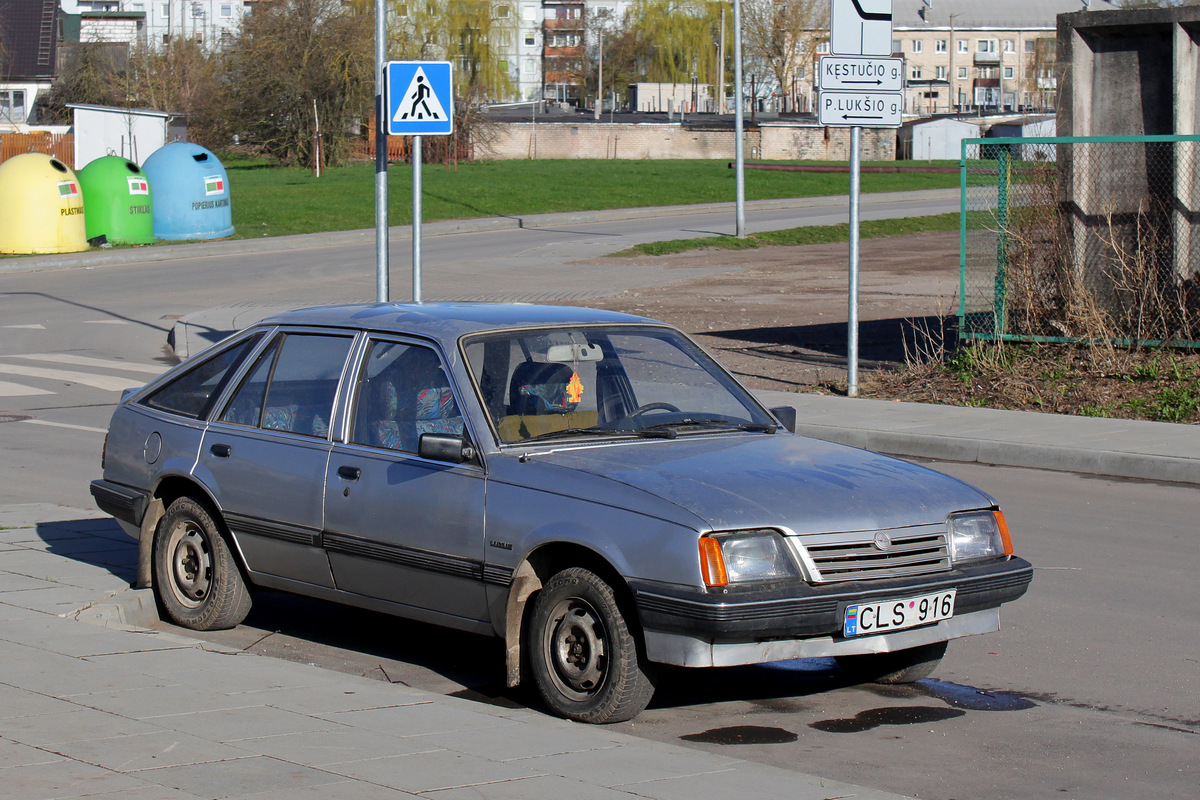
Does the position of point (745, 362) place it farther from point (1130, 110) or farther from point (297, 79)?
point (297, 79)

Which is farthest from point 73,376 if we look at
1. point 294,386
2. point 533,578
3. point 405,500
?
point 533,578

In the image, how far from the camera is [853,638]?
501 centimetres

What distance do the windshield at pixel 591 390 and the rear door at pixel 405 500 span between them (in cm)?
21

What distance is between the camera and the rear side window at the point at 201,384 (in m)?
6.77

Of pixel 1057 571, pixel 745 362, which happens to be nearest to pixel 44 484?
pixel 1057 571

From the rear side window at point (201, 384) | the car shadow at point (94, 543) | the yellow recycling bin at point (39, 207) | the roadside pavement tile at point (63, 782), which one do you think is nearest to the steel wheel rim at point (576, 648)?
the roadside pavement tile at point (63, 782)

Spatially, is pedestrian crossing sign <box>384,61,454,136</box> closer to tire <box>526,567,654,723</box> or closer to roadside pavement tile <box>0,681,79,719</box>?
tire <box>526,567,654,723</box>

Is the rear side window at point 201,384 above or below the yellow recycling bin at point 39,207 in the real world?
below

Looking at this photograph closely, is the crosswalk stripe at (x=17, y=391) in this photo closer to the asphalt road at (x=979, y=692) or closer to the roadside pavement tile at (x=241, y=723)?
the asphalt road at (x=979, y=692)

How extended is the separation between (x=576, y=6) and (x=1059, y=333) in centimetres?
14164

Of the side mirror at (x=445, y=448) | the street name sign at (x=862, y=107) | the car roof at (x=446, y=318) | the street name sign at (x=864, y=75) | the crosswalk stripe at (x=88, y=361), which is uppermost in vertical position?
the street name sign at (x=864, y=75)

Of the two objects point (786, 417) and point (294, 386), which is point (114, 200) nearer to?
point (294, 386)

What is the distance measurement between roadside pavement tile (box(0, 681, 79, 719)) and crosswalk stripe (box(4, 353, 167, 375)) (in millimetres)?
11861

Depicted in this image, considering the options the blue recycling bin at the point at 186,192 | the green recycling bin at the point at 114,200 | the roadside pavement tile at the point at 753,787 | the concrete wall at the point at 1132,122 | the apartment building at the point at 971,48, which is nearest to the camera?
the roadside pavement tile at the point at 753,787
